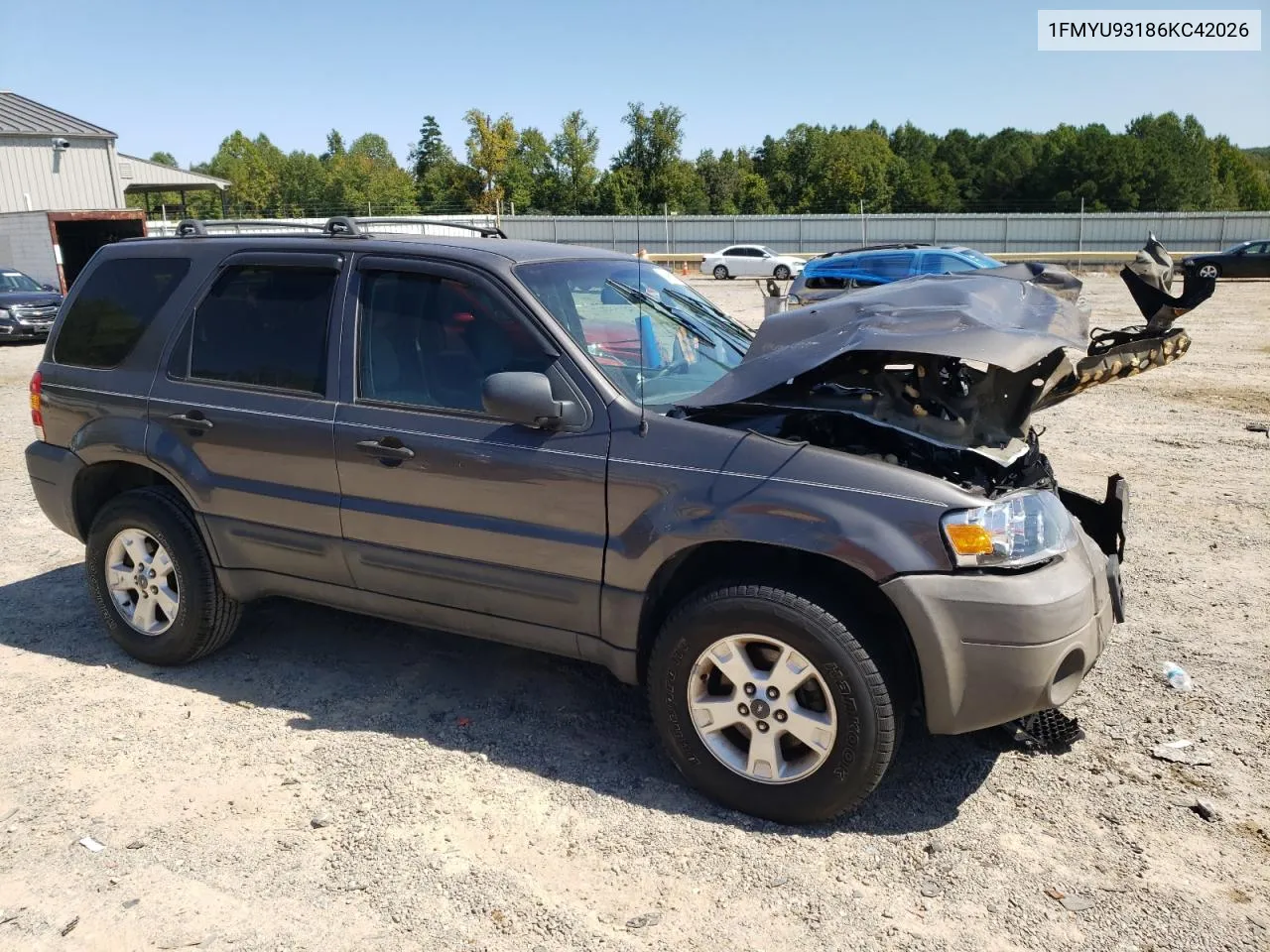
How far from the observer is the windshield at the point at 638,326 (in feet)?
12.2

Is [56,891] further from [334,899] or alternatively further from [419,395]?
[419,395]

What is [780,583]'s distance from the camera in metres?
3.21

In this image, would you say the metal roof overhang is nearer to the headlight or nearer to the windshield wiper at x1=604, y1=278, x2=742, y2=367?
the windshield wiper at x1=604, y1=278, x2=742, y2=367

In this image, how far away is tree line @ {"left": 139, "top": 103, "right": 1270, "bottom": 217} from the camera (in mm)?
68000

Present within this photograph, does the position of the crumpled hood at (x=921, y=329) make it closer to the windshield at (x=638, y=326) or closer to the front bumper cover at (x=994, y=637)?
the windshield at (x=638, y=326)

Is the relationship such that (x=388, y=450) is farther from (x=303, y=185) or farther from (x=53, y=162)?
(x=303, y=185)

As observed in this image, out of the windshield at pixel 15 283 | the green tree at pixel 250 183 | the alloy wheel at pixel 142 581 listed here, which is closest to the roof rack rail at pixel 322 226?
the alloy wheel at pixel 142 581

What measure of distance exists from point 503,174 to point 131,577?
6802cm

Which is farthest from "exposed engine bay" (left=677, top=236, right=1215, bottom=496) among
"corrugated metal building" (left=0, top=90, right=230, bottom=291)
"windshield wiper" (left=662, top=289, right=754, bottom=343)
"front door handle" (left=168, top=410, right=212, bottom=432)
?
"corrugated metal building" (left=0, top=90, right=230, bottom=291)

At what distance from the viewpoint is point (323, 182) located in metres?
82.1

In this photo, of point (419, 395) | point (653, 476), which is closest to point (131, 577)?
point (419, 395)

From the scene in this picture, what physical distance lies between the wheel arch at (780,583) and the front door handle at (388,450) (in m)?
1.12

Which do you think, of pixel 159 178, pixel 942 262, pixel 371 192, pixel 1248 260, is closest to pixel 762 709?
pixel 942 262

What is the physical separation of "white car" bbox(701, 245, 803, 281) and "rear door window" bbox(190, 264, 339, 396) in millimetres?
34367
